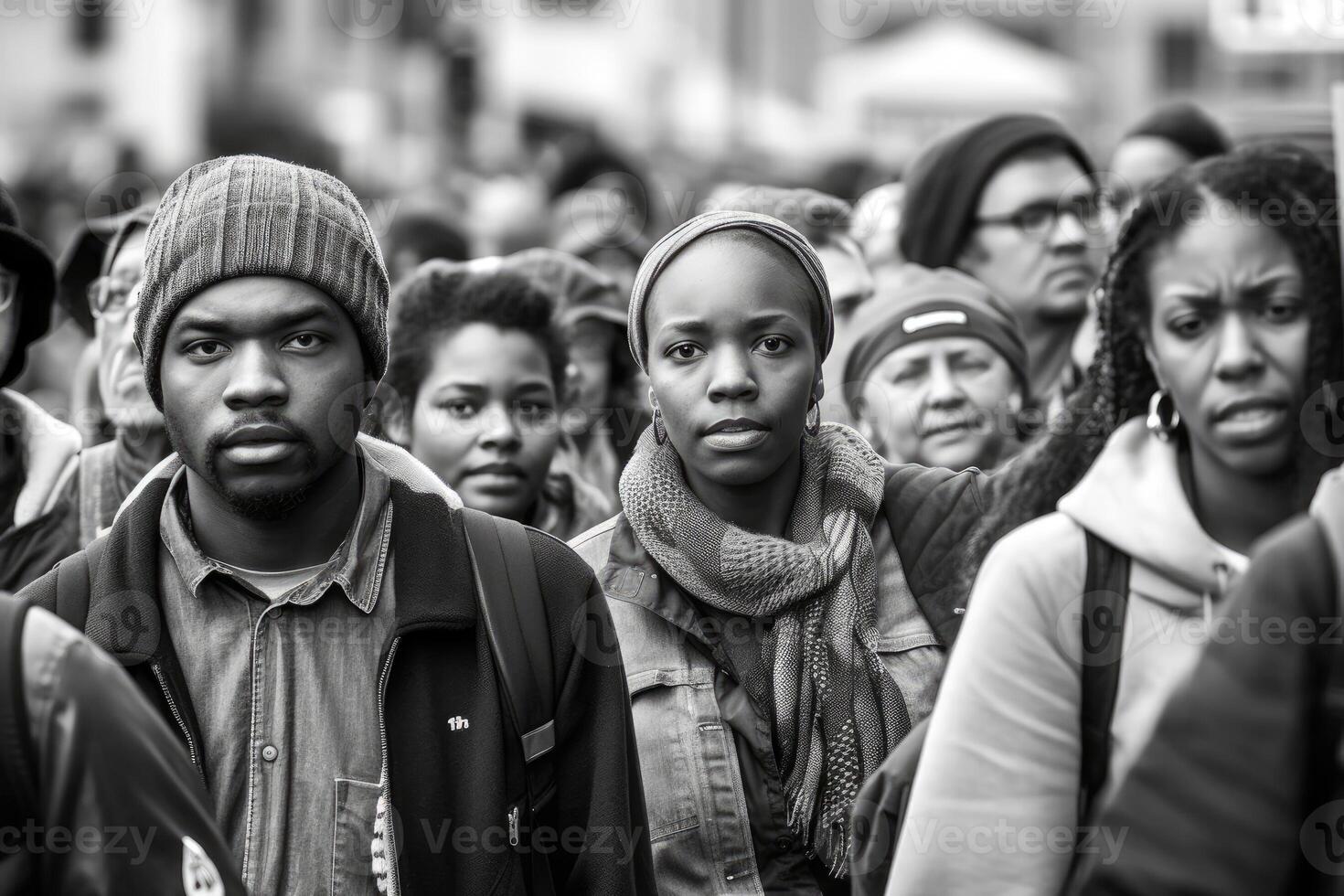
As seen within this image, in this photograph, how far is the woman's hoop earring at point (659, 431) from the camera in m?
4.27

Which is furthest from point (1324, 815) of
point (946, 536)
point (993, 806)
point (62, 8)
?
point (62, 8)

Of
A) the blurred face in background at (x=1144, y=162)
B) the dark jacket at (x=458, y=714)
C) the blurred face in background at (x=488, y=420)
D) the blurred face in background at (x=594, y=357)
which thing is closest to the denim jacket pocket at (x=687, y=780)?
the dark jacket at (x=458, y=714)

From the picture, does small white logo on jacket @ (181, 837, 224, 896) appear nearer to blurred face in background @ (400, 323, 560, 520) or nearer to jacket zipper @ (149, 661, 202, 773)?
jacket zipper @ (149, 661, 202, 773)

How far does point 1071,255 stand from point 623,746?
11.3 feet

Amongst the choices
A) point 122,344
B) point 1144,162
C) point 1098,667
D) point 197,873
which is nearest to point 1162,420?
point 1098,667

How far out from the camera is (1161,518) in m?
3.13

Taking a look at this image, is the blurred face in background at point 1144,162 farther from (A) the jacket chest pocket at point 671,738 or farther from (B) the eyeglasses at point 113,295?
(A) the jacket chest pocket at point 671,738

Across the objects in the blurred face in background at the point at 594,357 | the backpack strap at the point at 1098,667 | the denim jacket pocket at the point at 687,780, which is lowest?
the denim jacket pocket at the point at 687,780

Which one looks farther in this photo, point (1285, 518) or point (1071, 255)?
point (1071, 255)

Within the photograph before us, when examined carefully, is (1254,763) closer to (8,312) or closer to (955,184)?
(8,312)

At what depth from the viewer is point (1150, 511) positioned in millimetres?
3139

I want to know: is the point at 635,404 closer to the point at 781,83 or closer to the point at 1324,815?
the point at 1324,815

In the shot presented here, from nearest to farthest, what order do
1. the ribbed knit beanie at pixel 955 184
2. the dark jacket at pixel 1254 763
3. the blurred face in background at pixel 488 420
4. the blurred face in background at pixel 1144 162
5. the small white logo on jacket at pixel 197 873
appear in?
the dark jacket at pixel 1254 763 < the small white logo on jacket at pixel 197 873 < the blurred face in background at pixel 488 420 < the ribbed knit beanie at pixel 955 184 < the blurred face in background at pixel 1144 162

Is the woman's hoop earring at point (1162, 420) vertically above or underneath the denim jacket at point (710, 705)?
above
